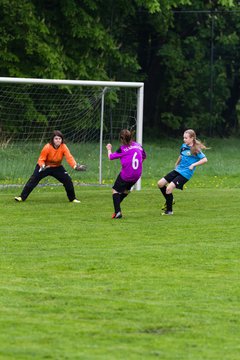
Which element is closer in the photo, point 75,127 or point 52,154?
point 52,154

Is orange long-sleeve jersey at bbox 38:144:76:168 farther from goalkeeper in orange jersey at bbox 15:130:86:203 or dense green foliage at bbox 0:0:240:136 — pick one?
dense green foliage at bbox 0:0:240:136

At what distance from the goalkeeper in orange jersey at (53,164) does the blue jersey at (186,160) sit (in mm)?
2136

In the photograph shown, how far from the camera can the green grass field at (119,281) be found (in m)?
7.89

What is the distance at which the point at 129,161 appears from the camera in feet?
55.8

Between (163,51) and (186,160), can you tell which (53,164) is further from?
(163,51)

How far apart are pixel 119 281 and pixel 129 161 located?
6.65 m

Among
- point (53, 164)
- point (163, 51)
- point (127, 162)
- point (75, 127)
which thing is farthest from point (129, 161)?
point (163, 51)

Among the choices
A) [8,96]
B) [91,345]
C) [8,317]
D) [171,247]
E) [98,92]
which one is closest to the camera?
[91,345]

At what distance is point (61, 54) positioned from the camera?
35.3 metres

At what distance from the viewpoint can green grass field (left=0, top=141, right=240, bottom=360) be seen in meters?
7.89

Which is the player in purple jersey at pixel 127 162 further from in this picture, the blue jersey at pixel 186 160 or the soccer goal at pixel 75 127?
the soccer goal at pixel 75 127

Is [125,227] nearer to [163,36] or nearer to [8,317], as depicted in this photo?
[8,317]

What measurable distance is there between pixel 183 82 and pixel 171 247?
29.7 m

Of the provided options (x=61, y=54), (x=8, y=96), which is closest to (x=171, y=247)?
(x=8, y=96)
